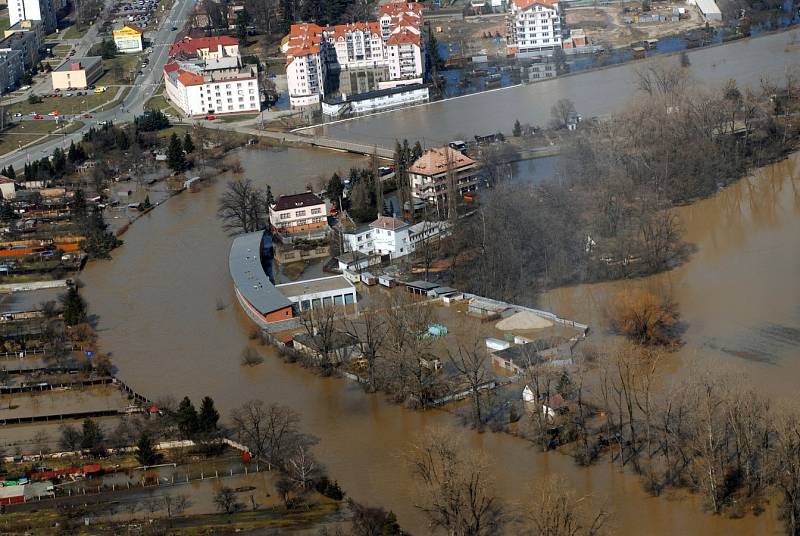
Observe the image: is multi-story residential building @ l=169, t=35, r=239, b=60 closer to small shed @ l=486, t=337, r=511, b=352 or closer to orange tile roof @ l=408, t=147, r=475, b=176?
orange tile roof @ l=408, t=147, r=475, b=176

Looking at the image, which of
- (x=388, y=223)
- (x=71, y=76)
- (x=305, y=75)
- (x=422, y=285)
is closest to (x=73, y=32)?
(x=71, y=76)

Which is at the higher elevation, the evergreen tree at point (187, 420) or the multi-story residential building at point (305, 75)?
the multi-story residential building at point (305, 75)

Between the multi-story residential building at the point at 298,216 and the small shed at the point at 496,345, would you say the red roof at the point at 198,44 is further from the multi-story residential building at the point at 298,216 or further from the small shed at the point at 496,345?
the small shed at the point at 496,345

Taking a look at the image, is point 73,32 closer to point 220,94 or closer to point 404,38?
point 220,94

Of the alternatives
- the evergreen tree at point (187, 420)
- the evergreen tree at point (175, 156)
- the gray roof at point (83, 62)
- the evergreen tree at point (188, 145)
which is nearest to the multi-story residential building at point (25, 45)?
the gray roof at point (83, 62)

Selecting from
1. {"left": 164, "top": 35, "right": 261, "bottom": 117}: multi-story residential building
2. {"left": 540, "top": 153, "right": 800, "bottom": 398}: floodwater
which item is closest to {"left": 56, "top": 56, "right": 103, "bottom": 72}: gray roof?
{"left": 164, "top": 35, "right": 261, "bottom": 117}: multi-story residential building
